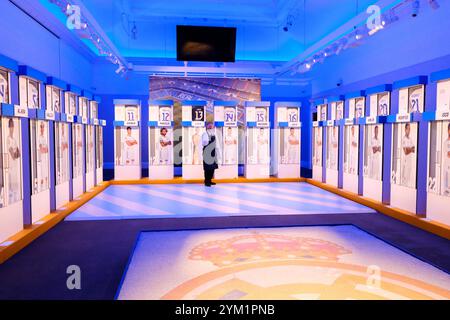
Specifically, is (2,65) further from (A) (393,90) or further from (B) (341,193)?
(B) (341,193)

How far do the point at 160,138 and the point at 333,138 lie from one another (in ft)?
14.8

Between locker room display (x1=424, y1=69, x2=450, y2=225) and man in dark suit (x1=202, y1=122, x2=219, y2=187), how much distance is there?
5150 millimetres

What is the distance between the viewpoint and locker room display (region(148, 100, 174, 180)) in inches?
400

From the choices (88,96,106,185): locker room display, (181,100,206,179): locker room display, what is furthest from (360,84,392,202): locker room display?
(88,96,106,185): locker room display

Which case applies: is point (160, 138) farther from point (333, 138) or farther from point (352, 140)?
point (352, 140)

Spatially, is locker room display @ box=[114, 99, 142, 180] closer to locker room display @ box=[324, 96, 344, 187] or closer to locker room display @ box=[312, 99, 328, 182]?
locker room display @ box=[312, 99, 328, 182]

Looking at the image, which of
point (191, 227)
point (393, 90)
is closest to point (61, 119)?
point (191, 227)

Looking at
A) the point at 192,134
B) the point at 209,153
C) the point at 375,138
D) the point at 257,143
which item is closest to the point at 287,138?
the point at 257,143

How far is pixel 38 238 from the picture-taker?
4.91 meters

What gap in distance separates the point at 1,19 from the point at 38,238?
3908 millimetres
